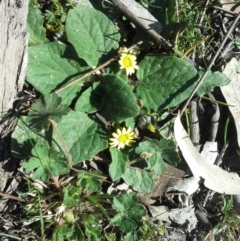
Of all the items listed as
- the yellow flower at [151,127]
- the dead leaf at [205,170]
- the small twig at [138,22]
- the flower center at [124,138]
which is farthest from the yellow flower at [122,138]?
the small twig at [138,22]

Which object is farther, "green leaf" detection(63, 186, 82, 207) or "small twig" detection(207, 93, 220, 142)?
"small twig" detection(207, 93, 220, 142)

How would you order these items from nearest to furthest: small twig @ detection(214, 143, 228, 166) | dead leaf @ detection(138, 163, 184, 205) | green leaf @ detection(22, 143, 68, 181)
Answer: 1. green leaf @ detection(22, 143, 68, 181)
2. dead leaf @ detection(138, 163, 184, 205)
3. small twig @ detection(214, 143, 228, 166)

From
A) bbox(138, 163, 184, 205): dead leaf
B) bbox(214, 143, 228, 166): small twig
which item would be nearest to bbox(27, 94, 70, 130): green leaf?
bbox(138, 163, 184, 205): dead leaf

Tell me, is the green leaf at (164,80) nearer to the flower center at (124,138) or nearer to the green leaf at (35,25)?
the flower center at (124,138)

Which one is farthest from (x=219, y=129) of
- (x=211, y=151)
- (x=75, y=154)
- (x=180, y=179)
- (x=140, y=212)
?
(x=75, y=154)

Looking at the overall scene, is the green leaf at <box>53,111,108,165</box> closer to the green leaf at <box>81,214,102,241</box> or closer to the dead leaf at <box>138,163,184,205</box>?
the green leaf at <box>81,214,102,241</box>

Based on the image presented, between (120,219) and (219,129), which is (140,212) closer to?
(120,219)

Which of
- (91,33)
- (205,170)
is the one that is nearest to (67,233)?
(205,170)
